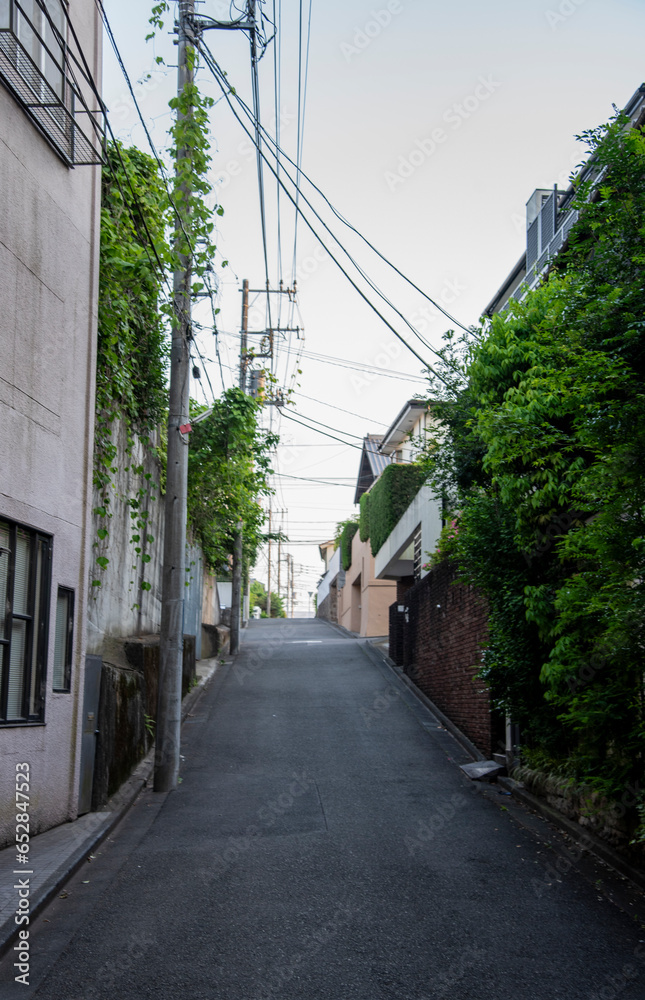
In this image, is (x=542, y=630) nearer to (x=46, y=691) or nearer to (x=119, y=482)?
(x=46, y=691)

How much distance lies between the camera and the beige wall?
33.6 m

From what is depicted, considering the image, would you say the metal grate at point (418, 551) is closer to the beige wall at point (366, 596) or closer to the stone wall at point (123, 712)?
the beige wall at point (366, 596)

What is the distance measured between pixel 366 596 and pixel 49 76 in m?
27.8

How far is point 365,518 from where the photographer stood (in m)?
33.5

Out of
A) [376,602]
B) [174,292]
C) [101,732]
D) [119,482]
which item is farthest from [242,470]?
[376,602]

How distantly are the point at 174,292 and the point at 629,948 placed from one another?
868 cm

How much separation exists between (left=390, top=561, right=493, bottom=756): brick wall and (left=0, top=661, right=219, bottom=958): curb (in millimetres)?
4559

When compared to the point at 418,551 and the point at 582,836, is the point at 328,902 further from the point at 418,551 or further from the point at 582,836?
the point at 418,551

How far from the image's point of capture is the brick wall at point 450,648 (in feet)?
41.0

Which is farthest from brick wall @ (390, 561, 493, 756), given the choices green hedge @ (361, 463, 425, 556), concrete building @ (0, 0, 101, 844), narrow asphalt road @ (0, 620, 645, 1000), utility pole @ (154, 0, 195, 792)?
green hedge @ (361, 463, 425, 556)

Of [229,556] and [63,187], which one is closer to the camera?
A: [63,187]

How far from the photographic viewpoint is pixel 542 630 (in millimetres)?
8664

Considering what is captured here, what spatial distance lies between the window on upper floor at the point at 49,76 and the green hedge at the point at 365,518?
24.0 metres

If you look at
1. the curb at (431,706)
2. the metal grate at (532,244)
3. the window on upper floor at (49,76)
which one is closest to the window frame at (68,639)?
the window on upper floor at (49,76)
